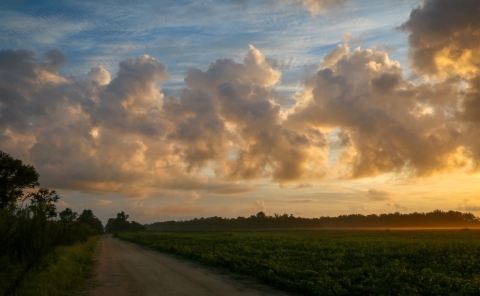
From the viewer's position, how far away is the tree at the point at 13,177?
4831cm

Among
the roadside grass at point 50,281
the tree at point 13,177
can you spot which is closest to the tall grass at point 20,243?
the roadside grass at point 50,281

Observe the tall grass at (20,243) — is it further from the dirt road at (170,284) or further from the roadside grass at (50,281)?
the dirt road at (170,284)

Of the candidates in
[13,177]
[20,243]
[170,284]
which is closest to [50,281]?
[20,243]

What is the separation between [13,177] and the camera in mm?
49281

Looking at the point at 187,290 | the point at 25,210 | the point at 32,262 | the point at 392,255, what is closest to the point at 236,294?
the point at 187,290

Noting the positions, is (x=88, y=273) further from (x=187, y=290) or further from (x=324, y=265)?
(x=324, y=265)

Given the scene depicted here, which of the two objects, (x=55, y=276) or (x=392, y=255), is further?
(x=392, y=255)

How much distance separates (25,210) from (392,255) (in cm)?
2667

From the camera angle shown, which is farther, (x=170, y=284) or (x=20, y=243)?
(x=20, y=243)

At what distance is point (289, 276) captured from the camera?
747 inches

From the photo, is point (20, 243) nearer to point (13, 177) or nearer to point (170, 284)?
point (170, 284)

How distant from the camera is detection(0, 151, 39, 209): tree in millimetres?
48312

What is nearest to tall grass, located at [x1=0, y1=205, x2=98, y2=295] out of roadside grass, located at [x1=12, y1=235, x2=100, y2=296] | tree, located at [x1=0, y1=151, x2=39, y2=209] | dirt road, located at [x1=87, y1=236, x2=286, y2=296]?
roadside grass, located at [x1=12, y1=235, x2=100, y2=296]

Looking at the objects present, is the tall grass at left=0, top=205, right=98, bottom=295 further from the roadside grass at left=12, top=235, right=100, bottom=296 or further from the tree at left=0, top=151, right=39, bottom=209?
the tree at left=0, top=151, right=39, bottom=209
